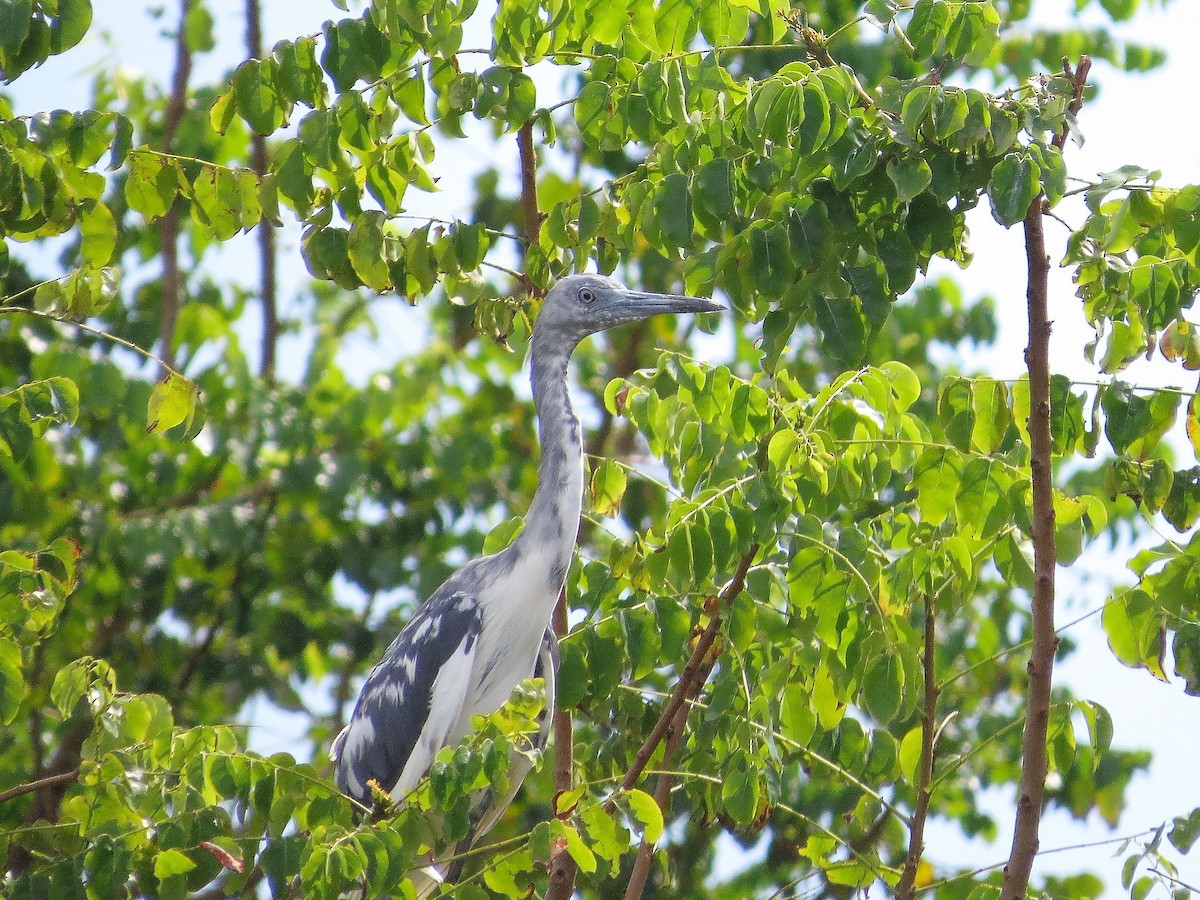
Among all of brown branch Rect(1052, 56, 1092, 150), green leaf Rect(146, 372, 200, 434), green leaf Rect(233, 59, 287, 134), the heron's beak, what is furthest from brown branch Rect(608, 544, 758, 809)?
green leaf Rect(233, 59, 287, 134)

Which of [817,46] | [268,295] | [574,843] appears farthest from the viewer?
[268,295]

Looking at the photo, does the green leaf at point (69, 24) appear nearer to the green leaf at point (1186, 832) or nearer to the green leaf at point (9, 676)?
the green leaf at point (9, 676)

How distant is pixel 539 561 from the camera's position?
10.6 feet

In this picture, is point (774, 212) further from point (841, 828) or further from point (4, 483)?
point (4, 483)

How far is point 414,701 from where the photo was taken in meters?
3.45

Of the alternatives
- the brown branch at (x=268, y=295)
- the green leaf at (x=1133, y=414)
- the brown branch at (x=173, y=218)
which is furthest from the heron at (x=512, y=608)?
the brown branch at (x=268, y=295)

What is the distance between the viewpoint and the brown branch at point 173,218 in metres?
6.38

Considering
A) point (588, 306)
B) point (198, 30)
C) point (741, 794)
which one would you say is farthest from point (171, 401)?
point (198, 30)

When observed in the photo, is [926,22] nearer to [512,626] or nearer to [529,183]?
[529,183]

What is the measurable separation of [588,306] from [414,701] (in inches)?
40.9

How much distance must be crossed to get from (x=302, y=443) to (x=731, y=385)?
12.3ft

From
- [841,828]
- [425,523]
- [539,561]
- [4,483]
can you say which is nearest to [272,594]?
[425,523]

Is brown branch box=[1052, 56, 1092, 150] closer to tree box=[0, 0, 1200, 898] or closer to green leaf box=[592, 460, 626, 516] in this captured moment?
tree box=[0, 0, 1200, 898]

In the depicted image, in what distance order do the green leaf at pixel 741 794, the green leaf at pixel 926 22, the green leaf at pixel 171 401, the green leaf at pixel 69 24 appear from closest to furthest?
the green leaf at pixel 926 22, the green leaf at pixel 741 794, the green leaf at pixel 69 24, the green leaf at pixel 171 401
